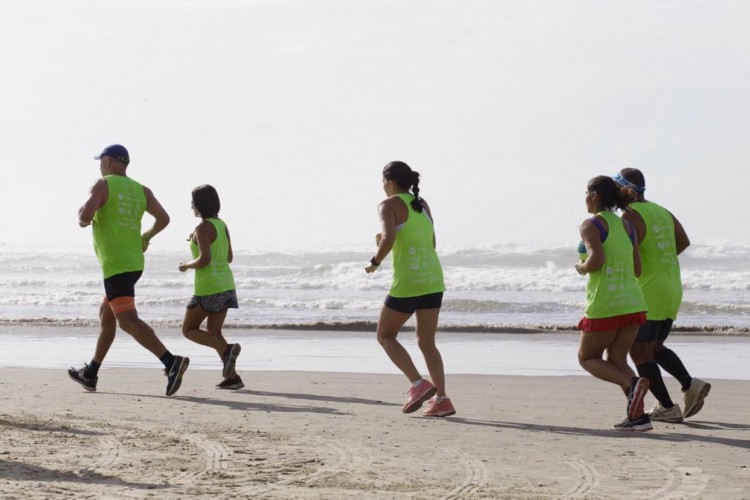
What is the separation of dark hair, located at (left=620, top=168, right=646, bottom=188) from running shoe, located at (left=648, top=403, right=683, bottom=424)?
139cm

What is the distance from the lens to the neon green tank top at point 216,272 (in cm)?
868

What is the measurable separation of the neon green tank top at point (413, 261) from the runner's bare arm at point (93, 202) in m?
2.30

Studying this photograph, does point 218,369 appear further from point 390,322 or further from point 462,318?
point 462,318

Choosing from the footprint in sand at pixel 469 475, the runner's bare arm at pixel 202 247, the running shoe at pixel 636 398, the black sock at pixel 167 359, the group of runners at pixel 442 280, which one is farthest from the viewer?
the runner's bare arm at pixel 202 247

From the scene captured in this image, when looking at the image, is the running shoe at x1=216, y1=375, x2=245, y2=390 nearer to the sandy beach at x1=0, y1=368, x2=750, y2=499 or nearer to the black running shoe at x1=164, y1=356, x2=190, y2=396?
the sandy beach at x1=0, y1=368, x2=750, y2=499

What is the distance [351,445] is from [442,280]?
1.72 meters

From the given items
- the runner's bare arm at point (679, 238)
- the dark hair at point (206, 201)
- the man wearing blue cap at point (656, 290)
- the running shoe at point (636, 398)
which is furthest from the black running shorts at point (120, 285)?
the runner's bare arm at point (679, 238)

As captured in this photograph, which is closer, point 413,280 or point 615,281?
point 615,281

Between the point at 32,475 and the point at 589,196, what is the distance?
11.5 feet

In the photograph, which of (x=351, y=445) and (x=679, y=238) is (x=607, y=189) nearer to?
(x=679, y=238)

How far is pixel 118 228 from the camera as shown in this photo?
8.12 metres

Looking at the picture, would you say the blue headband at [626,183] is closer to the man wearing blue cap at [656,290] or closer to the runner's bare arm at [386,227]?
the man wearing blue cap at [656,290]

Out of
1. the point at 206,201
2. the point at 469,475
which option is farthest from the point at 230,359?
the point at 469,475

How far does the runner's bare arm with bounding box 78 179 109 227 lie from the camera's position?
7.96 m
